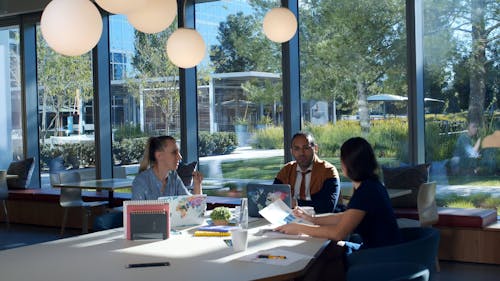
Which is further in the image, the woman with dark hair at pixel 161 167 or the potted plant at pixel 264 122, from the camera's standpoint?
the potted plant at pixel 264 122

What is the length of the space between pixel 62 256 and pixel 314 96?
5.31 metres

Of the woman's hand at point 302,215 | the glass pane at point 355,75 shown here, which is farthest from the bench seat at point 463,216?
the woman's hand at point 302,215

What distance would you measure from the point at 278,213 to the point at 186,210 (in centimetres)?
62

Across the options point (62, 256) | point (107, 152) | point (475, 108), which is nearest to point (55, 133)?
point (107, 152)

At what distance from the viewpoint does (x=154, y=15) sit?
4.58 metres

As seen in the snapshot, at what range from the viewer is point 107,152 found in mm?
10281

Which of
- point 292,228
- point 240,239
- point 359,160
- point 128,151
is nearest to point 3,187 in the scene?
point 128,151

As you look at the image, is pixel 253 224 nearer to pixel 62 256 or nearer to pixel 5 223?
pixel 62 256

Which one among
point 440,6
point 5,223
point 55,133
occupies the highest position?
point 440,6

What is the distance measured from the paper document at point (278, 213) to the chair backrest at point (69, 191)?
5.11 metres

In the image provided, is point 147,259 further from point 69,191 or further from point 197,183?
point 69,191

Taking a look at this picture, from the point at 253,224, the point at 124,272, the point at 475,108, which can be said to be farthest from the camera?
the point at 475,108

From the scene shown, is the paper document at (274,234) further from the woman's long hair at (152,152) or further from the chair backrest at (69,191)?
the chair backrest at (69,191)

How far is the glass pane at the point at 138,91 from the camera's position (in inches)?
380
